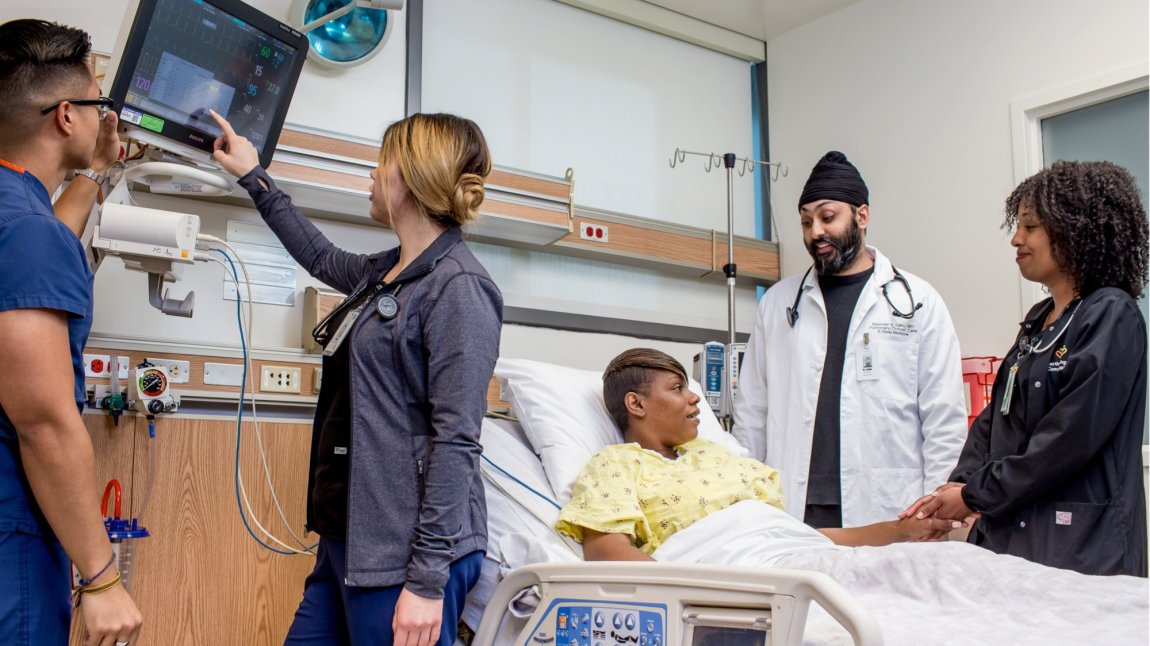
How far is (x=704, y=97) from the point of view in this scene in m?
4.37

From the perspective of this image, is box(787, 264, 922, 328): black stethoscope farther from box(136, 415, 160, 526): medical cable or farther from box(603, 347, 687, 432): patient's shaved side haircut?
box(136, 415, 160, 526): medical cable

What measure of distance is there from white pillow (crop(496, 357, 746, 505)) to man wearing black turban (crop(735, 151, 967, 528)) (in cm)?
41

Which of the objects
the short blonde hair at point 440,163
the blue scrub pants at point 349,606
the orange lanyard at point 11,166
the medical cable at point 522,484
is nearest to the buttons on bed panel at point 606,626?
the blue scrub pants at point 349,606

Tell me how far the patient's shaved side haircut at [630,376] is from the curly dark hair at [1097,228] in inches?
36.4

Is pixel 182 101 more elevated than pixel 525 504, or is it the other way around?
pixel 182 101

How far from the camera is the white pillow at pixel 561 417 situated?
2111mm

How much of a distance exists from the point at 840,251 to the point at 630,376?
3.12 feet

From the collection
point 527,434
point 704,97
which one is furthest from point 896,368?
point 704,97

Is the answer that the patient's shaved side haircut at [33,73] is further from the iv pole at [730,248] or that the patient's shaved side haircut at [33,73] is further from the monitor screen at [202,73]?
the iv pole at [730,248]

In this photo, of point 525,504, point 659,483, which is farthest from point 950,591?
point 525,504

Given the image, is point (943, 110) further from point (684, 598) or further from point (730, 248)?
point (684, 598)

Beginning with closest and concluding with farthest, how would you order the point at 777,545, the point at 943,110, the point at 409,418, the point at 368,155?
the point at 409,418
the point at 777,545
the point at 368,155
the point at 943,110

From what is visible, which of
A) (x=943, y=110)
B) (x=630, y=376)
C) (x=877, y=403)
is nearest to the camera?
(x=630, y=376)

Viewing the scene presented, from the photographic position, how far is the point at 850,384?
278 cm
